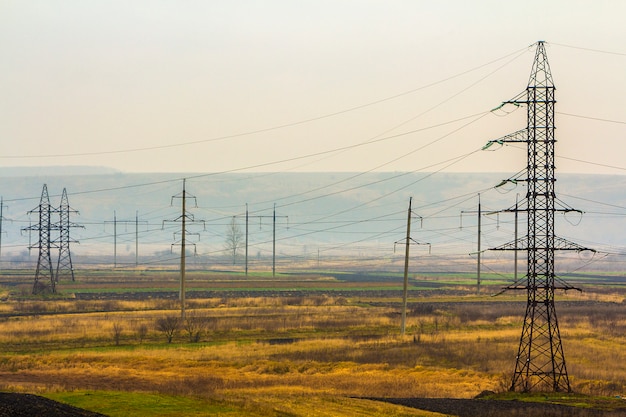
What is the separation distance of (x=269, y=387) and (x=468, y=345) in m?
23.0

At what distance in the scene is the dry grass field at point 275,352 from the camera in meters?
40.0

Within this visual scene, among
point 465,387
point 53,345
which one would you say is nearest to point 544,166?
point 465,387

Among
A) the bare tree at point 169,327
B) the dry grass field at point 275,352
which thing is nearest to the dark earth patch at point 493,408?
the dry grass field at point 275,352

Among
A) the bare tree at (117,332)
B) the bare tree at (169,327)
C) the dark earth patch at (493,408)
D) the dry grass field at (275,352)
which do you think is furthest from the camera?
the bare tree at (169,327)

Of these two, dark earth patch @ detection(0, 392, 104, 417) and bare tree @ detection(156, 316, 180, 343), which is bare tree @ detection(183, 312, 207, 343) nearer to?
bare tree @ detection(156, 316, 180, 343)

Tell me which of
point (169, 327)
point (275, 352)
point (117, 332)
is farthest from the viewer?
point (169, 327)

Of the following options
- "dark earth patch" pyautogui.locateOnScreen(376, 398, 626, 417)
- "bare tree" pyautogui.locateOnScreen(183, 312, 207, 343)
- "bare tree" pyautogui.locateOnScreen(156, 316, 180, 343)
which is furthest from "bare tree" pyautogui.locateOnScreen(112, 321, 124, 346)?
"dark earth patch" pyautogui.locateOnScreen(376, 398, 626, 417)

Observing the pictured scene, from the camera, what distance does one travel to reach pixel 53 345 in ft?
206

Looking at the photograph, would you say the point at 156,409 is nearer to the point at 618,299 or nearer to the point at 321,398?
the point at 321,398

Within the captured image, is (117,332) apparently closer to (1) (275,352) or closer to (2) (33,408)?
(1) (275,352)

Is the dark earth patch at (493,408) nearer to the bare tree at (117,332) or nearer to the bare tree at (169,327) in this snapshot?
the bare tree at (117,332)

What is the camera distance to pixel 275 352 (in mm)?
60969

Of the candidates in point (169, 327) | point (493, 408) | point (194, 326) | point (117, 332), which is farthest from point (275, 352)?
point (493, 408)

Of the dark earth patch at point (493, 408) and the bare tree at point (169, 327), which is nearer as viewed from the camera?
the dark earth patch at point (493, 408)
